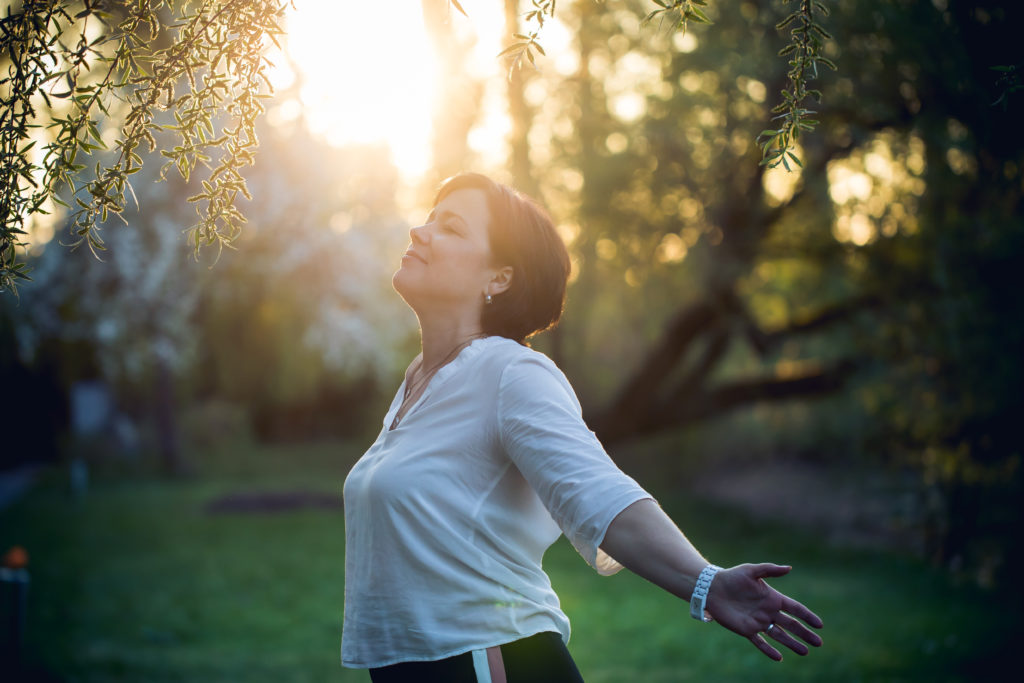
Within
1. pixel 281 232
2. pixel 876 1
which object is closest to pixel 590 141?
pixel 876 1

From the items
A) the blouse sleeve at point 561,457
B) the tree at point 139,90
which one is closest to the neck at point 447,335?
the blouse sleeve at point 561,457

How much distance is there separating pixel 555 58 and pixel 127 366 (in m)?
10.6

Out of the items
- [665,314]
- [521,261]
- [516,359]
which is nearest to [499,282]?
[521,261]

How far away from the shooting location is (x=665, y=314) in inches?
514

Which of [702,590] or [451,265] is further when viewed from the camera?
[451,265]

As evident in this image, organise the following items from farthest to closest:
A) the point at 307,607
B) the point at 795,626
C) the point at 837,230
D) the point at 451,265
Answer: the point at 837,230 → the point at 307,607 → the point at 451,265 → the point at 795,626

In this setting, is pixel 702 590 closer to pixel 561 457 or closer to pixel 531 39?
pixel 561 457

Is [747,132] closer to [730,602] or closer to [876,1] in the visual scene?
[876,1]

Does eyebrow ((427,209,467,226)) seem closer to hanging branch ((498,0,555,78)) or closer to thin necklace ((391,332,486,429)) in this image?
thin necklace ((391,332,486,429))

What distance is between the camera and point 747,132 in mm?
8422

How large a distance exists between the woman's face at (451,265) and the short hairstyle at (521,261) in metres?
0.03

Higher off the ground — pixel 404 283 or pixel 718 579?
pixel 404 283

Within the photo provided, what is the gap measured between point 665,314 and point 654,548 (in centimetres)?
1176

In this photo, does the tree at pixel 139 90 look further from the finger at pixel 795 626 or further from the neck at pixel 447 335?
the finger at pixel 795 626
